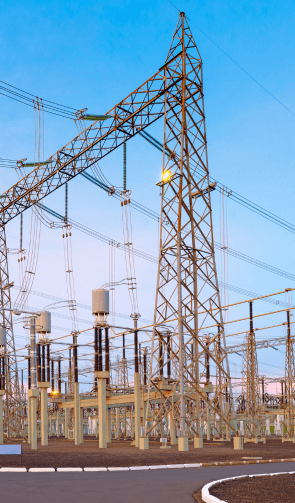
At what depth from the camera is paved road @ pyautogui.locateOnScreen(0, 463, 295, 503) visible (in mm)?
9969

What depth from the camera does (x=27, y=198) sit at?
3972cm

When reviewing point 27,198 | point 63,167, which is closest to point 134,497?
point 63,167

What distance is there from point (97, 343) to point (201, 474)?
1926cm

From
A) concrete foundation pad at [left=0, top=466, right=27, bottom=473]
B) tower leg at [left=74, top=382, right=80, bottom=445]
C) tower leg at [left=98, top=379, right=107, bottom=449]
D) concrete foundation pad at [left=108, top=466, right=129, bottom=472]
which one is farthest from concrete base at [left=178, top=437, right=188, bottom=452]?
tower leg at [left=74, top=382, right=80, bottom=445]

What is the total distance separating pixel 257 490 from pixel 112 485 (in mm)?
3199

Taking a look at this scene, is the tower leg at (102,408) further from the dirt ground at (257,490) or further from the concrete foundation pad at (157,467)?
the dirt ground at (257,490)

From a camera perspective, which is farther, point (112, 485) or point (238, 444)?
point (238, 444)

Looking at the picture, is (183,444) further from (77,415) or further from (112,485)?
(77,415)

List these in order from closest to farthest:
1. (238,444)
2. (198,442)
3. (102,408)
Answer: (238,444) → (198,442) → (102,408)

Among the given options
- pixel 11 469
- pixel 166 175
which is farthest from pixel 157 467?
pixel 166 175

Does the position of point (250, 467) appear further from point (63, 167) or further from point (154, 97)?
point (63, 167)

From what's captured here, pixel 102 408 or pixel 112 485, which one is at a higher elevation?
pixel 112 485

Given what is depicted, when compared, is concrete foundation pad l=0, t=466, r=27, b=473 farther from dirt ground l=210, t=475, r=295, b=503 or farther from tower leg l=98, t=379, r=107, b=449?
tower leg l=98, t=379, r=107, b=449

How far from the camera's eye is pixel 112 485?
12.0 metres
